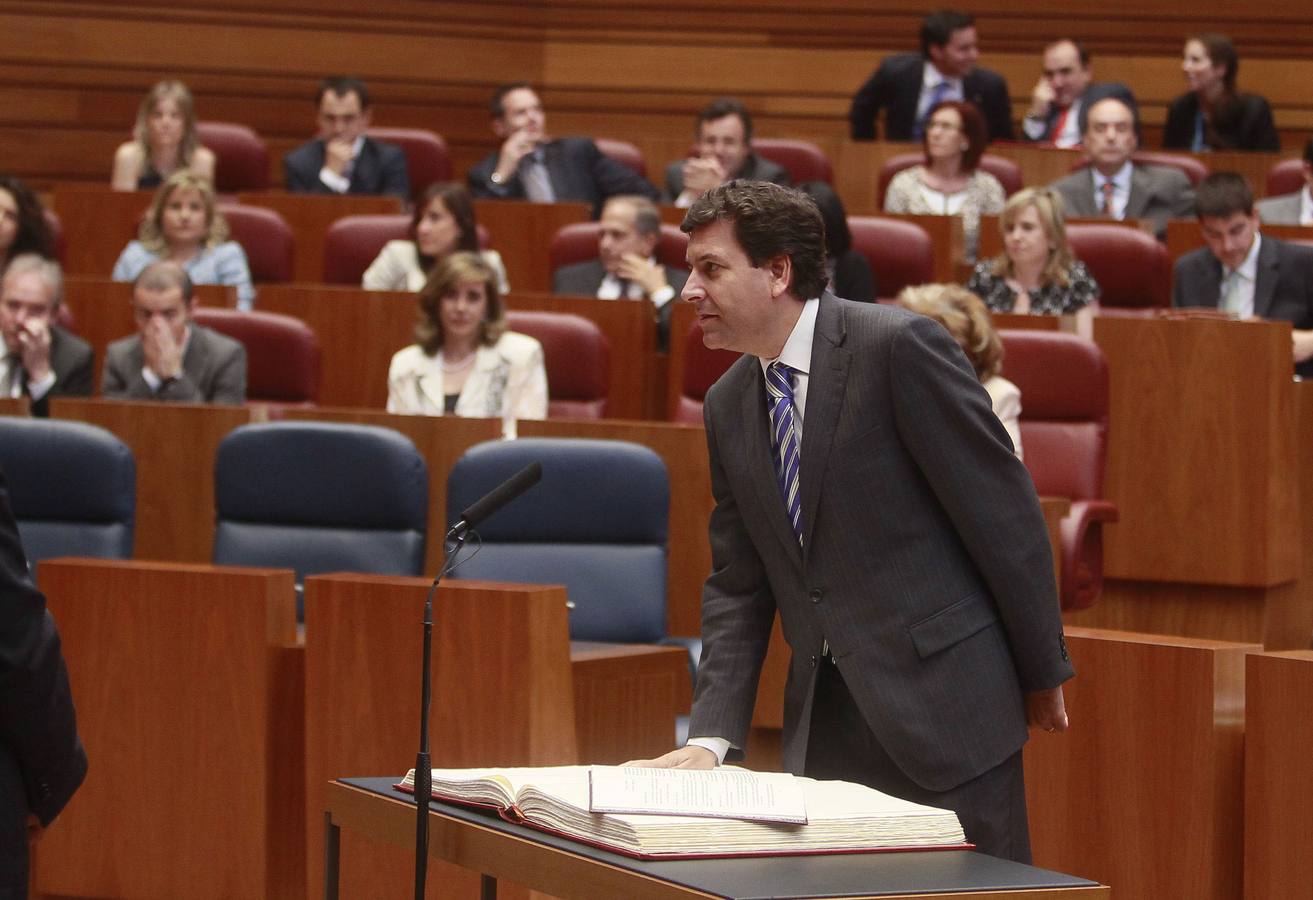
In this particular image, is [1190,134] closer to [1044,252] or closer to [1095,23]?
[1095,23]

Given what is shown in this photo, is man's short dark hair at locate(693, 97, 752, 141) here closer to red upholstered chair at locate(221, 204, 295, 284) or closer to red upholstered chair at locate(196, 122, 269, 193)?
red upholstered chair at locate(221, 204, 295, 284)

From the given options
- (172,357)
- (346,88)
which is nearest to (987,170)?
(346,88)

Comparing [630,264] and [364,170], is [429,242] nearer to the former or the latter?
[630,264]

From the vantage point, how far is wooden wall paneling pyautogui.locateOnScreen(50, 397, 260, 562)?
287 centimetres

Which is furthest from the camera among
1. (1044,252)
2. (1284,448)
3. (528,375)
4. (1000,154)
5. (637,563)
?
(1000,154)

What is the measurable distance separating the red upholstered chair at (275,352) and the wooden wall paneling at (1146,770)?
6.29 feet

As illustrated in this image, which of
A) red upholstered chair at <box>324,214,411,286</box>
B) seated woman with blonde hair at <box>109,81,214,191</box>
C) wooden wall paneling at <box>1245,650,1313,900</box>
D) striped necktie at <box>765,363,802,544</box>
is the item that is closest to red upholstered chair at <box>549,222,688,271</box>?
red upholstered chair at <box>324,214,411,286</box>

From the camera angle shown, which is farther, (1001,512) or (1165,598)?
(1165,598)

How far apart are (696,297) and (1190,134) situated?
4.23m

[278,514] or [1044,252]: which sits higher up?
[1044,252]

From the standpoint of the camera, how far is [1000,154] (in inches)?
198

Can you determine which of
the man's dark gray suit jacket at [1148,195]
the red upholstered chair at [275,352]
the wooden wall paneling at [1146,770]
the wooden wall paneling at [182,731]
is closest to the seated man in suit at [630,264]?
the red upholstered chair at [275,352]

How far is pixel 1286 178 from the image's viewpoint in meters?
4.67

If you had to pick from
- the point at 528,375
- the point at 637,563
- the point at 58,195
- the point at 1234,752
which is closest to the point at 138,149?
the point at 58,195
